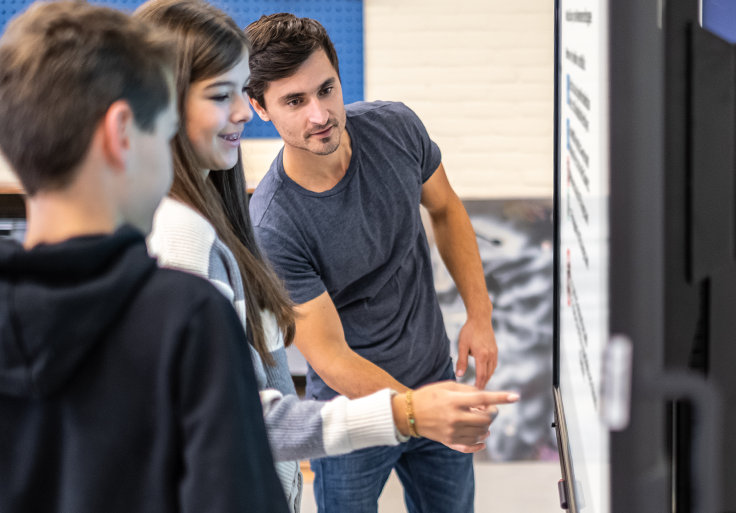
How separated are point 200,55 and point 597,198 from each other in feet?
2.10

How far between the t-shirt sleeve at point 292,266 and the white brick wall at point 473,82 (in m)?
1.14

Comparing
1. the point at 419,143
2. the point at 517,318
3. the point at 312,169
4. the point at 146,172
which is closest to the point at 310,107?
the point at 312,169

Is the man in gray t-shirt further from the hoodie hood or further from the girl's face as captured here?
the hoodie hood

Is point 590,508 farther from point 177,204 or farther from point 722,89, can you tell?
point 177,204

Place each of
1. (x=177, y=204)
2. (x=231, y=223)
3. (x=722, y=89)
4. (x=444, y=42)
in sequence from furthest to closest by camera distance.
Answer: (x=444, y=42), (x=231, y=223), (x=177, y=204), (x=722, y=89)

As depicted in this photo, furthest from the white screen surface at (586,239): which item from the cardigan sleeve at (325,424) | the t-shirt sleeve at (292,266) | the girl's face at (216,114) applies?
the t-shirt sleeve at (292,266)

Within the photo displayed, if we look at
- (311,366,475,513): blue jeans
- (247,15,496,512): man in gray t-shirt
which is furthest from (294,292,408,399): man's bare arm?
(311,366,475,513): blue jeans

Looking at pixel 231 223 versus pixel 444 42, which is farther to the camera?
pixel 444 42

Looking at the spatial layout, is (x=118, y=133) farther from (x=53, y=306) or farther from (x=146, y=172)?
(x=53, y=306)

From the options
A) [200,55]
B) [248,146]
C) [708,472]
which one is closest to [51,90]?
[200,55]

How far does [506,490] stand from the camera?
96.7 inches

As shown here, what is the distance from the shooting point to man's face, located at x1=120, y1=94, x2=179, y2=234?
1.79 ft

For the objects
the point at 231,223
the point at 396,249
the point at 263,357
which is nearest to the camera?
the point at 263,357

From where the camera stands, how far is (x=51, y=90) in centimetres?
50
